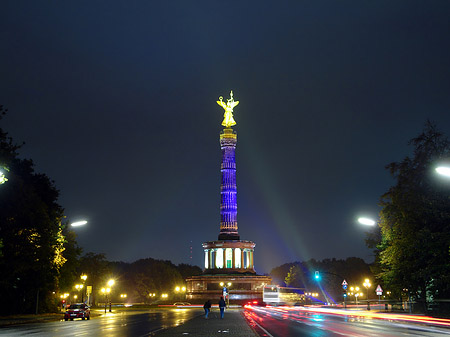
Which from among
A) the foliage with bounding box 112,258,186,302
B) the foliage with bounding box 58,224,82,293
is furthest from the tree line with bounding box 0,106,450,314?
the foliage with bounding box 112,258,186,302

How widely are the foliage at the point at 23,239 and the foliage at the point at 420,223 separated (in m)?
30.7

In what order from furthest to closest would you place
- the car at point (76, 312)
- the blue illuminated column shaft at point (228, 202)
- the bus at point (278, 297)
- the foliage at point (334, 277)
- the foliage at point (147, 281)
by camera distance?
the foliage at point (334, 277)
the foliage at point (147, 281)
the blue illuminated column shaft at point (228, 202)
the bus at point (278, 297)
the car at point (76, 312)

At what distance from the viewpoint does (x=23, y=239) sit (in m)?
46.2

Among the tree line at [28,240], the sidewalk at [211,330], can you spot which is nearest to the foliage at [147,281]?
the tree line at [28,240]

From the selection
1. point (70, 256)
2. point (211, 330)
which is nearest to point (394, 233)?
point (211, 330)

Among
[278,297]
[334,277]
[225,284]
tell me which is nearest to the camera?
[278,297]

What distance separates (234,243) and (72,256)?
6266 centimetres

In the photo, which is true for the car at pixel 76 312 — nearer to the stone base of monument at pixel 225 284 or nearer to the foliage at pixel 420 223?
the foliage at pixel 420 223

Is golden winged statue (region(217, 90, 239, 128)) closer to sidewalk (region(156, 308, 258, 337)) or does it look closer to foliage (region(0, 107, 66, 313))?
foliage (region(0, 107, 66, 313))

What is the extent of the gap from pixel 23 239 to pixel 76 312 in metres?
7.91

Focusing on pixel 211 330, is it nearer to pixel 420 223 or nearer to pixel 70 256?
pixel 420 223

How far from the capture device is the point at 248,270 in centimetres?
12781

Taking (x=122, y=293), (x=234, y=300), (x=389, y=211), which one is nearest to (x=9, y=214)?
(x=389, y=211)

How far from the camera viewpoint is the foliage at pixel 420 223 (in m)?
40.8
